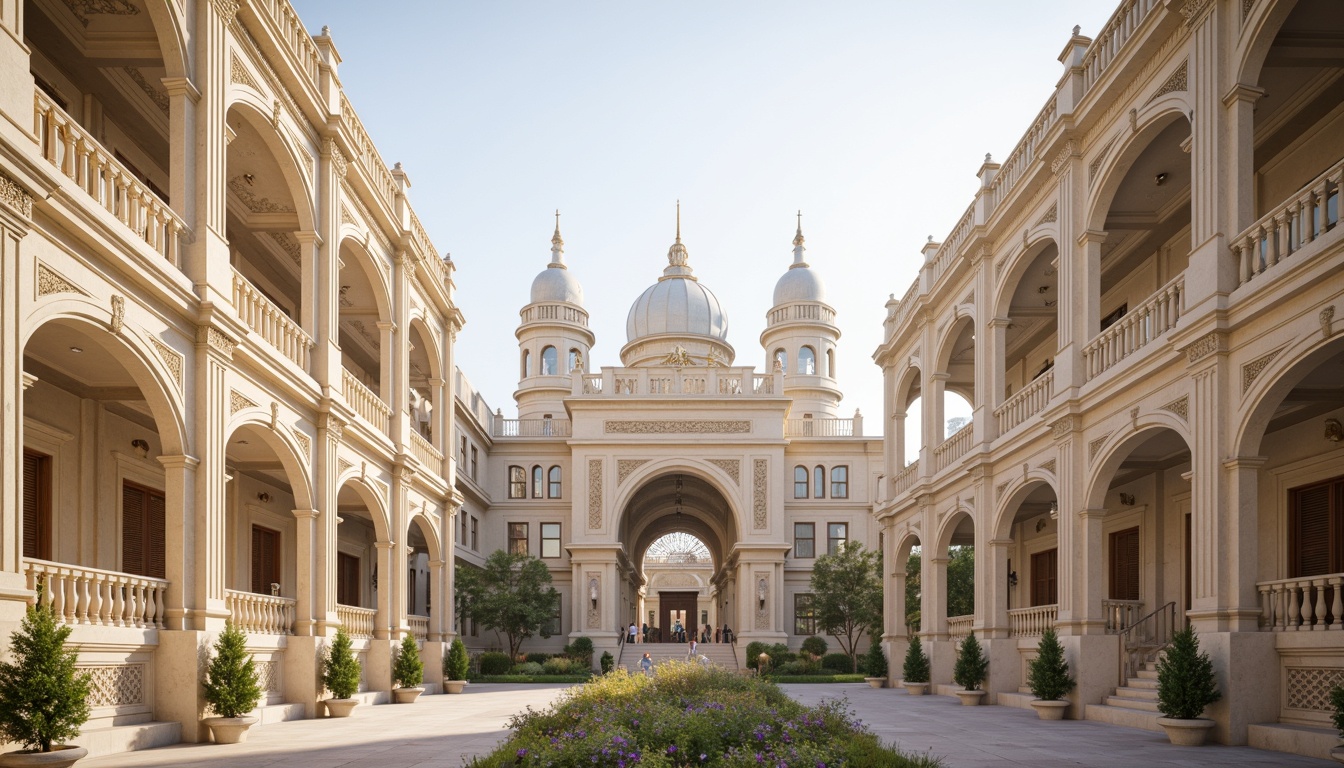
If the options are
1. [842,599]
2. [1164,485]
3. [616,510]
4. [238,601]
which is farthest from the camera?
[616,510]

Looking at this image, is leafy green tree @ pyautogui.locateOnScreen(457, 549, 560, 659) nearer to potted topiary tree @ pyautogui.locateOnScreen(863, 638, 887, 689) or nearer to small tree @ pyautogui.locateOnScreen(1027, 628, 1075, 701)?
potted topiary tree @ pyautogui.locateOnScreen(863, 638, 887, 689)

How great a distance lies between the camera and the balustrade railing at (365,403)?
21.8 meters

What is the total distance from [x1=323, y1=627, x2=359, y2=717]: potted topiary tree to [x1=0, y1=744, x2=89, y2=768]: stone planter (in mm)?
9299

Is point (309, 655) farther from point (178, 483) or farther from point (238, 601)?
point (178, 483)

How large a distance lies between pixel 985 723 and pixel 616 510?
27.5 meters

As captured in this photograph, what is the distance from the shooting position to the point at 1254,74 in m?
13.5

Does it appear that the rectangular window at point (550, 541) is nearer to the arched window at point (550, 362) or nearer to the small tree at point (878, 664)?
the arched window at point (550, 362)

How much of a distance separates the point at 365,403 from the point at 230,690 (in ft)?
32.8

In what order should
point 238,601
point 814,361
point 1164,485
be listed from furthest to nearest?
point 814,361, point 1164,485, point 238,601

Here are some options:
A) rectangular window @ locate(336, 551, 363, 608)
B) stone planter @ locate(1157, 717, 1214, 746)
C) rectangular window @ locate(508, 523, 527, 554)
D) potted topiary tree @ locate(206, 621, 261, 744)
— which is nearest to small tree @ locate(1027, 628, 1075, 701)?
stone planter @ locate(1157, 717, 1214, 746)

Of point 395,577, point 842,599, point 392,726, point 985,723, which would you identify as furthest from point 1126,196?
point 842,599

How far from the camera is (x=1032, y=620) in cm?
2189

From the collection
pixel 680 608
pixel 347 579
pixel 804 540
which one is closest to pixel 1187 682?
pixel 347 579

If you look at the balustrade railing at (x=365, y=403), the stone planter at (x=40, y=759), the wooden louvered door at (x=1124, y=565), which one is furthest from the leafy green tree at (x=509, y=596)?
the stone planter at (x=40, y=759)
